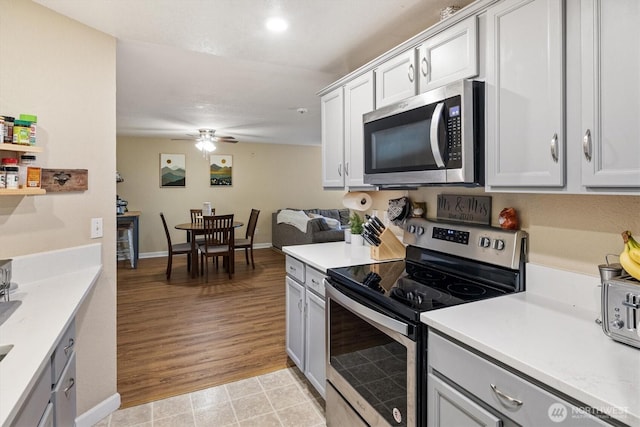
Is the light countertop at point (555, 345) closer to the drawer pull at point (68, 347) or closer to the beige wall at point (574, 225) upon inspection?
the beige wall at point (574, 225)

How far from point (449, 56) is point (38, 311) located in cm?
202

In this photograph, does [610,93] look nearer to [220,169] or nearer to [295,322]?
[295,322]

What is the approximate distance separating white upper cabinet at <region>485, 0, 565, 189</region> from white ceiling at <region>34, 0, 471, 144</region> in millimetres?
601

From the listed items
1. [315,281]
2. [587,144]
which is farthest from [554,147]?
[315,281]

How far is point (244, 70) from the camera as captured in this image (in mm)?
2838

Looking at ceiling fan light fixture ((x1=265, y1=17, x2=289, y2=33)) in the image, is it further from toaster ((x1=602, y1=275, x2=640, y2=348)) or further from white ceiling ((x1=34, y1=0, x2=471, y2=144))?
toaster ((x1=602, y1=275, x2=640, y2=348))

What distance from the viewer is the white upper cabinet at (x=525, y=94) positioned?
3.86ft

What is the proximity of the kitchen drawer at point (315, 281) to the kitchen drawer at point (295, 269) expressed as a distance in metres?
0.08

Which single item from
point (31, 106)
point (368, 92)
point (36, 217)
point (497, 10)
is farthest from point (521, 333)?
point (31, 106)

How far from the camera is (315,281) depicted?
7.06 feet

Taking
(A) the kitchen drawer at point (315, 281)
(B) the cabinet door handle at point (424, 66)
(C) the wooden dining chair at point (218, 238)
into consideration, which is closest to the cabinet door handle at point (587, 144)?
(B) the cabinet door handle at point (424, 66)

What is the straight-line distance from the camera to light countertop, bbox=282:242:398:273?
211cm

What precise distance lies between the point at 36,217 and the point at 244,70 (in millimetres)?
1792

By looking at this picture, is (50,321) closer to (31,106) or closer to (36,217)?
(36,217)
